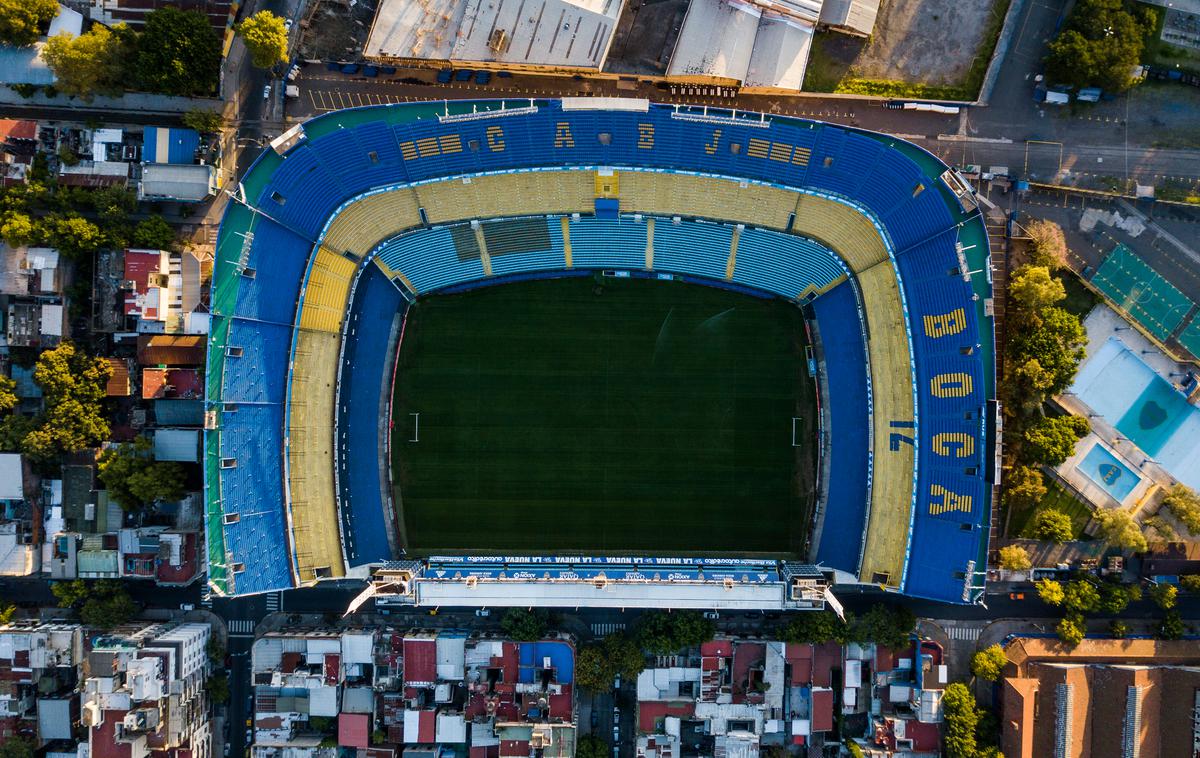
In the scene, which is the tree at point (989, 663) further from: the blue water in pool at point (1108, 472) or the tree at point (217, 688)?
the tree at point (217, 688)

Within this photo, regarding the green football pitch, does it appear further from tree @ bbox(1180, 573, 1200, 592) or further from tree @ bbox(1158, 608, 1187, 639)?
tree @ bbox(1180, 573, 1200, 592)

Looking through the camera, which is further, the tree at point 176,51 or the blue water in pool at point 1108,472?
the blue water in pool at point 1108,472

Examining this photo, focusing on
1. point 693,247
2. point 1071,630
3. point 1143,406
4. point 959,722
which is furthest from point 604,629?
point 1143,406

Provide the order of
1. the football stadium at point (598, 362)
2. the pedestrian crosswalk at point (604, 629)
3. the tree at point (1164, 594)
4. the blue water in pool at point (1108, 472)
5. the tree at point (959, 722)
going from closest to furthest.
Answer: the football stadium at point (598, 362) → the tree at point (959, 722) → the tree at point (1164, 594) → the blue water in pool at point (1108, 472) → the pedestrian crosswalk at point (604, 629)

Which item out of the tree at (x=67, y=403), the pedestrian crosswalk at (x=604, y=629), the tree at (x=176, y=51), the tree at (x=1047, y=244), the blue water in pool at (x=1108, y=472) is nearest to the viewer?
the tree at (x=176, y=51)

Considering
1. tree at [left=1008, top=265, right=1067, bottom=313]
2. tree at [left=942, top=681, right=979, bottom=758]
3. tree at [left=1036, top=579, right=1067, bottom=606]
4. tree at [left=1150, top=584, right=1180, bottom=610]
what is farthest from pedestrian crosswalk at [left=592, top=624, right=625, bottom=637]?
tree at [left=1150, top=584, right=1180, bottom=610]

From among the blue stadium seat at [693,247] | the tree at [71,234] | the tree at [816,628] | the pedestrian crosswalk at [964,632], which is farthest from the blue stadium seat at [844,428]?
the tree at [71,234]

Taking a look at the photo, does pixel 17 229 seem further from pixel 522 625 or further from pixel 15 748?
pixel 522 625
